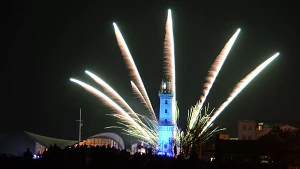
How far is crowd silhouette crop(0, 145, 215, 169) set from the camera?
20609 millimetres

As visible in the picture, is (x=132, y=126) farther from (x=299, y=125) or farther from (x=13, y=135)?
(x=299, y=125)

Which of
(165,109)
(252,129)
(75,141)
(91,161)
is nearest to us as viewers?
(91,161)

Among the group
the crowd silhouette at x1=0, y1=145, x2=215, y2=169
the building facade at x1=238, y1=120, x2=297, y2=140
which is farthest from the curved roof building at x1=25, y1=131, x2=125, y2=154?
the crowd silhouette at x1=0, y1=145, x2=215, y2=169

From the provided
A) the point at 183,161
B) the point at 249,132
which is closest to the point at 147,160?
the point at 183,161

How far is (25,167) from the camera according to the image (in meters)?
20.3

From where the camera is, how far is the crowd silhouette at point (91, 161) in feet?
67.6

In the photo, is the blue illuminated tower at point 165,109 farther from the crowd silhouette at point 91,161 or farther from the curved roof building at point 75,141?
the crowd silhouette at point 91,161

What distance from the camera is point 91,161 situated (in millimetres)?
21641

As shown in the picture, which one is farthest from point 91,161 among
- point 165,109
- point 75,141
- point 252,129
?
point 252,129

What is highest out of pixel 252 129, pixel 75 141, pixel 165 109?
pixel 165 109

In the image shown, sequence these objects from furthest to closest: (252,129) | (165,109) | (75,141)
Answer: (252,129)
(75,141)
(165,109)

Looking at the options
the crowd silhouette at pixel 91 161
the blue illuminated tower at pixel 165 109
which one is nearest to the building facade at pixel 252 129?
the blue illuminated tower at pixel 165 109

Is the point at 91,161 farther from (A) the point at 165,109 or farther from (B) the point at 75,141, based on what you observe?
(B) the point at 75,141

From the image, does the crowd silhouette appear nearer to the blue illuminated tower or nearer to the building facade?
the blue illuminated tower
